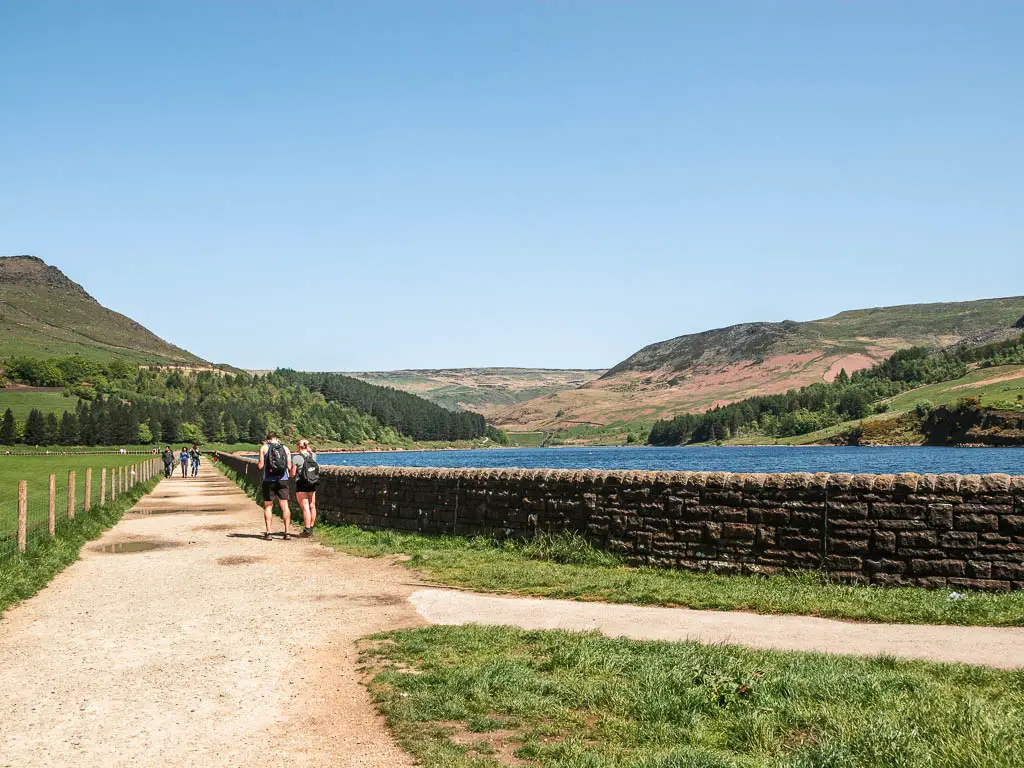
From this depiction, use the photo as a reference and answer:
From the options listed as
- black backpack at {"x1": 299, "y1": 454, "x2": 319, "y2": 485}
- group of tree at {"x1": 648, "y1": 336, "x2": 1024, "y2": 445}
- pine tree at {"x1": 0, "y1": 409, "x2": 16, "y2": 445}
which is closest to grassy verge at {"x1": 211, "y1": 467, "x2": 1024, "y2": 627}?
black backpack at {"x1": 299, "y1": 454, "x2": 319, "y2": 485}

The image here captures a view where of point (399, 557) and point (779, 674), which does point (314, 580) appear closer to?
point (399, 557)

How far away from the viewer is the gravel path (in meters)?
7.35

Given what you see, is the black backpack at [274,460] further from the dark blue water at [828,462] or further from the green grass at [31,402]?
the green grass at [31,402]

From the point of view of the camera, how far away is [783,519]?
11.3m

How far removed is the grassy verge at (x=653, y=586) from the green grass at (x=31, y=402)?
495 ft

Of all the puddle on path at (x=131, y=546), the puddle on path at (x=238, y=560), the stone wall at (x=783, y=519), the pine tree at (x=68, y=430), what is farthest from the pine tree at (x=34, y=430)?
the stone wall at (x=783, y=519)

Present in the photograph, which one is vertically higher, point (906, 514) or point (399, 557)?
point (906, 514)

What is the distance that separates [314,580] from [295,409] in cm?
19238

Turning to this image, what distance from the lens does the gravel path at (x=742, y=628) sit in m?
7.35

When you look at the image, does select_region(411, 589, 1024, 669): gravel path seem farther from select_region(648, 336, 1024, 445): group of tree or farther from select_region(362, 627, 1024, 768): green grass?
select_region(648, 336, 1024, 445): group of tree

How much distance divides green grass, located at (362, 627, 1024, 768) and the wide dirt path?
0.46 metres

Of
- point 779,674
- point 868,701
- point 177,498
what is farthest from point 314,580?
point 177,498

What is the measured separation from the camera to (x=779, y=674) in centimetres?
631

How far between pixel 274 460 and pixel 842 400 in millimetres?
163319
